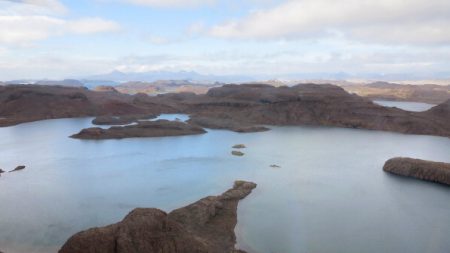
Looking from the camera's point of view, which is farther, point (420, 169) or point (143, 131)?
point (143, 131)

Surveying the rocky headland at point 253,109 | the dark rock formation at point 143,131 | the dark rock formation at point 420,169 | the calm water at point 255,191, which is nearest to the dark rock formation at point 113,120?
the rocky headland at point 253,109

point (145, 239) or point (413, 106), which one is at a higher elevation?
point (145, 239)

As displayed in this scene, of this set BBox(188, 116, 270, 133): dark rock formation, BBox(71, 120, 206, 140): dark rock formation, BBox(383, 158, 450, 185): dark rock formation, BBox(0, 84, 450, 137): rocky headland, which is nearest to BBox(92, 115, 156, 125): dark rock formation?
BBox(0, 84, 450, 137): rocky headland

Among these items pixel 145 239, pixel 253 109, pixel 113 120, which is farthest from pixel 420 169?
pixel 113 120

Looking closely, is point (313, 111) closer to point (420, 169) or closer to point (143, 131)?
point (143, 131)

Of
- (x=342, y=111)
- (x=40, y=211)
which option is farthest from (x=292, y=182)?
(x=342, y=111)

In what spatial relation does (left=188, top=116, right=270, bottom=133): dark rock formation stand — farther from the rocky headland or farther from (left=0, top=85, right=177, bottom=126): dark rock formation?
(left=0, top=85, right=177, bottom=126): dark rock formation

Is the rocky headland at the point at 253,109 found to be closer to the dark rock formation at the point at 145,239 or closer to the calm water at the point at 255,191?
the calm water at the point at 255,191
